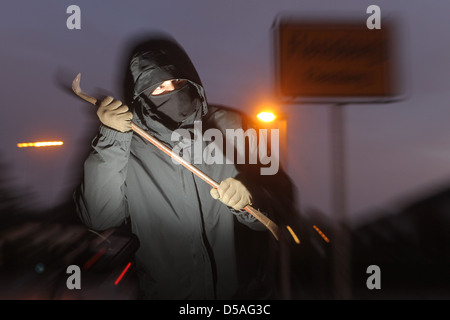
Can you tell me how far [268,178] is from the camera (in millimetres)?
2158

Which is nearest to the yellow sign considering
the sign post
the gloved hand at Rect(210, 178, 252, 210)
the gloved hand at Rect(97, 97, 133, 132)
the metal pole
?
the sign post

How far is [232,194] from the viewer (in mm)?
1616

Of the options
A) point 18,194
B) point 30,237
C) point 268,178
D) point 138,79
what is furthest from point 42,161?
point 18,194

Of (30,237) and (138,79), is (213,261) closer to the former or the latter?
(138,79)

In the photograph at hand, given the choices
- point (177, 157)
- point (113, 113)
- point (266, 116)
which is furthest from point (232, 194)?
point (266, 116)

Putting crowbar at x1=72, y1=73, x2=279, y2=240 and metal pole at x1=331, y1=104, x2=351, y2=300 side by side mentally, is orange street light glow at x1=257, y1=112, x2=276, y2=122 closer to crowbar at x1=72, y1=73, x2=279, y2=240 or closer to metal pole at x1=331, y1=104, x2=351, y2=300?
metal pole at x1=331, y1=104, x2=351, y2=300

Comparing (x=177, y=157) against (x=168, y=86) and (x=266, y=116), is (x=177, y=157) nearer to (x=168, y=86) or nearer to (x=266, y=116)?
(x=168, y=86)

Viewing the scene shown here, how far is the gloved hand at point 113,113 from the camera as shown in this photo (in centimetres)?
139

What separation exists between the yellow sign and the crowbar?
81 cm

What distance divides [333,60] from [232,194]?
3.80 feet

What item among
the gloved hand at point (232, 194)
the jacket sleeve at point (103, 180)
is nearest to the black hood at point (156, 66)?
the jacket sleeve at point (103, 180)

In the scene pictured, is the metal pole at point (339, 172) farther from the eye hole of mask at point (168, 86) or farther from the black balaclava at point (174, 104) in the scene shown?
the eye hole of mask at point (168, 86)

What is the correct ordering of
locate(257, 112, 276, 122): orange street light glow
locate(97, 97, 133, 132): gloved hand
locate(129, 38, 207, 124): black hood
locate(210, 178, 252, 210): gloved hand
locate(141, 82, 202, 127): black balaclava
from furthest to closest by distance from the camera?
locate(257, 112, 276, 122): orange street light glow
locate(141, 82, 202, 127): black balaclava
locate(129, 38, 207, 124): black hood
locate(210, 178, 252, 210): gloved hand
locate(97, 97, 133, 132): gloved hand

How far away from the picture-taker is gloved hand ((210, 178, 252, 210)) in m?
1.60
